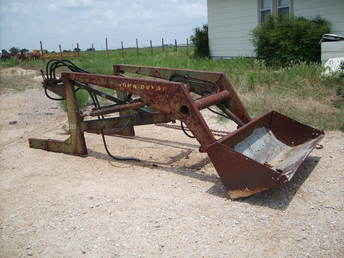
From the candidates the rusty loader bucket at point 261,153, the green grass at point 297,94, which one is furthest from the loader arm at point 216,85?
the green grass at point 297,94

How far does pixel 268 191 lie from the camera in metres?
4.00

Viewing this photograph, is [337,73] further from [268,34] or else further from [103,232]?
[103,232]

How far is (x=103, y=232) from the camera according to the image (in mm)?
3455

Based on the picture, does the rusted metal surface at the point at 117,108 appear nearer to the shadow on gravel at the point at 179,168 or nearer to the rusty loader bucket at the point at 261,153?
the shadow on gravel at the point at 179,168

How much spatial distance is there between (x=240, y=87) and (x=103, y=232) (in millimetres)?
6216

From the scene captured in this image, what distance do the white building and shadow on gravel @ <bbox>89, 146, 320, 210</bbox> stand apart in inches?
298

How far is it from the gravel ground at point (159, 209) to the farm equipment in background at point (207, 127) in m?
0.26

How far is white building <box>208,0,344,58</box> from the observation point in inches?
438

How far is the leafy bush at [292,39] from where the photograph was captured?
10922 millimetres

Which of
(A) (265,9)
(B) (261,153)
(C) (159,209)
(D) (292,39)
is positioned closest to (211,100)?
(B) (261,153)

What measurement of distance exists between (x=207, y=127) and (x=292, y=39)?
8.12m

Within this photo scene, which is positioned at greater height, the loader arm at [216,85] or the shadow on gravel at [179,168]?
the loader arm at [216,85]

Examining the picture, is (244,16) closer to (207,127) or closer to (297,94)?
(297,94)

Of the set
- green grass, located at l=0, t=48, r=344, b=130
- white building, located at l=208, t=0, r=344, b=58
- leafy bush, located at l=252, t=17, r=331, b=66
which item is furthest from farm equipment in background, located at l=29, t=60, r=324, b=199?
white building, located at l=208, t=0, r=344, b=58
